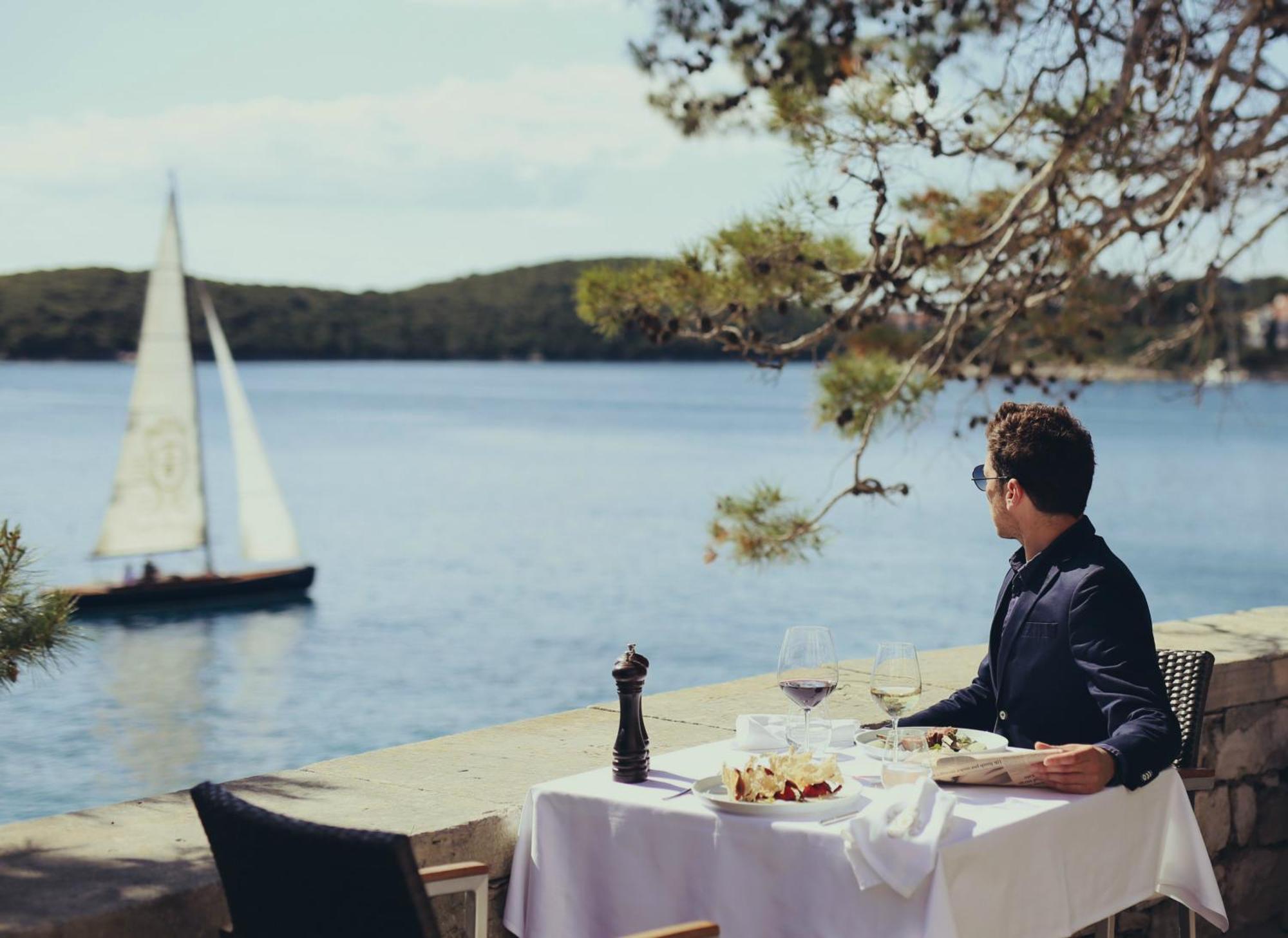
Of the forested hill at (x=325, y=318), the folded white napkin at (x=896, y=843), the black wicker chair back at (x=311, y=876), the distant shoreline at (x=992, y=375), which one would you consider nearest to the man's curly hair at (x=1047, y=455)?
the folded white napkin at (x=896, y=843)

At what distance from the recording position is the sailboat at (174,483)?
2653 centimetres

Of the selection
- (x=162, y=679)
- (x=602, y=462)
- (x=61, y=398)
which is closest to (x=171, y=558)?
(x=162, y=679)

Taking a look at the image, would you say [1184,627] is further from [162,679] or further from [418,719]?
[162,679]

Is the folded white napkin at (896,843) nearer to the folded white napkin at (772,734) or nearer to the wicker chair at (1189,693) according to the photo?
the folded white napkin at (772,734)

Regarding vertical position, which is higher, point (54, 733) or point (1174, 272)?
point (1174, 272)

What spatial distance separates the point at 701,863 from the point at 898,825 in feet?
1.22

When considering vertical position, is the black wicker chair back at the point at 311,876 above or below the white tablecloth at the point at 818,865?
above

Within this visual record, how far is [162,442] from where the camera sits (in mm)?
27312

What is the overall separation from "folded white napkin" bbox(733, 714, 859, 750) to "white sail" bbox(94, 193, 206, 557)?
2434cm

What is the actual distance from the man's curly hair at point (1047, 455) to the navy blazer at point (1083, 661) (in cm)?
6

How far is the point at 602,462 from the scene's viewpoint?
60.6 metres

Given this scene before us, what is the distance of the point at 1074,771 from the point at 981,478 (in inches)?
26.9

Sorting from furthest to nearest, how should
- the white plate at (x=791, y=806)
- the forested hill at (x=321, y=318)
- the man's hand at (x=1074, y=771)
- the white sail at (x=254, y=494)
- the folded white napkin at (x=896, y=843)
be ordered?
1. the forested hill at (x=321, y=318)
2. the white sail at (x=254, y=494)
3. the man's hand at (x=1074, y=771)
4. the white plate at (x=791, y=806)
5. the folded white napkin at (x=896, y=843)

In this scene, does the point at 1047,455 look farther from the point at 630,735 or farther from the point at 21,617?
the point at 21,617
